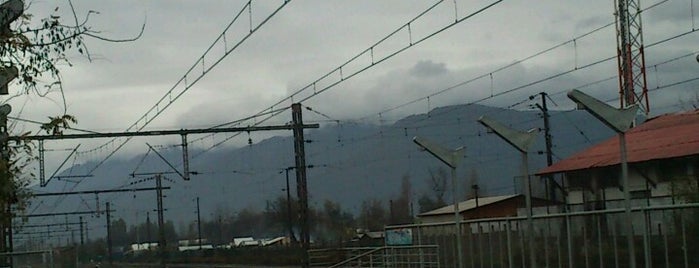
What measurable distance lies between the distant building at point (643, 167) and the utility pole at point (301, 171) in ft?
36.9

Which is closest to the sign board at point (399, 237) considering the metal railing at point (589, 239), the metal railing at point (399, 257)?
the metal railing at point (399, 257)

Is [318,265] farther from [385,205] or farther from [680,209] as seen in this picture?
[385,205]

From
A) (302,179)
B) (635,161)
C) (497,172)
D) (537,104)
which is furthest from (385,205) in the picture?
(635,161)

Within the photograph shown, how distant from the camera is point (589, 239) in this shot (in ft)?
67.7

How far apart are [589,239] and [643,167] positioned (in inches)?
690

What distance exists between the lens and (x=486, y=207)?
58.9 m

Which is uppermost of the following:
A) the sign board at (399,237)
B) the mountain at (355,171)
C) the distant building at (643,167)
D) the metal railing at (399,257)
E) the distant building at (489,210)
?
the mountain at (355,171)

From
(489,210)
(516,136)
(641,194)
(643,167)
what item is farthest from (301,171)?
(516,136)

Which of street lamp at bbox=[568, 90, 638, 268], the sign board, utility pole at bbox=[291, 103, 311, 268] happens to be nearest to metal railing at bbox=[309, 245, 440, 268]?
the sign board

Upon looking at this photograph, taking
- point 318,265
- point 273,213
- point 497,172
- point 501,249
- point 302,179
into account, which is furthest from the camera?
point 497,172

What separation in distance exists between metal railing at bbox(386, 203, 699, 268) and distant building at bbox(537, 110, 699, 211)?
10.1 m

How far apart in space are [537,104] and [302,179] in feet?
56.5

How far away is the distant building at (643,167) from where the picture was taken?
35281 mm

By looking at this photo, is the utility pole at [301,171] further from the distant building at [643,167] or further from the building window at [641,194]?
the building window at [641,194]
